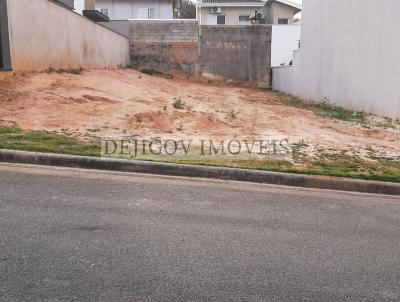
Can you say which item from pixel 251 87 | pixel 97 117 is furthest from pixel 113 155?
pixel 251 87

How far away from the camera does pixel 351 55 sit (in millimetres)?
14617

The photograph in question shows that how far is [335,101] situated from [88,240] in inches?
567

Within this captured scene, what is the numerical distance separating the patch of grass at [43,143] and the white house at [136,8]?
3068 centimetres

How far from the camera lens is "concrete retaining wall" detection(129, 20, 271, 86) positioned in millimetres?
24016

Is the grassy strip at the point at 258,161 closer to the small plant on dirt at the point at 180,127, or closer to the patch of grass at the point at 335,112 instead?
the small plant on dirt at the point at 180,127

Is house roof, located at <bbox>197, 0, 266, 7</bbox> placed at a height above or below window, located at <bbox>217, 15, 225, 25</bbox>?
above

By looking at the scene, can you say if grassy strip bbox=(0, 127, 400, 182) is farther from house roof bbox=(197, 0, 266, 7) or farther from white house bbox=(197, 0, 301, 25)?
house roof bbox=(197, 0, 266, 7)

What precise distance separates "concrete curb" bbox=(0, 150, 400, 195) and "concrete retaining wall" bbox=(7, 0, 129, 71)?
20.4 ft

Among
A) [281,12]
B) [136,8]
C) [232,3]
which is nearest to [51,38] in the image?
[136,8]

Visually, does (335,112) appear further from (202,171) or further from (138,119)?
(202,171)

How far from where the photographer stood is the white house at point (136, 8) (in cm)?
3509

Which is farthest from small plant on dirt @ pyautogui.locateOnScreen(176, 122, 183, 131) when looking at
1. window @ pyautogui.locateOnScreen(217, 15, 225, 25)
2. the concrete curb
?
window @ pyautogui.locateOnScreen(217, 15, 225, 25)

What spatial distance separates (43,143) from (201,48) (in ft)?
62.9

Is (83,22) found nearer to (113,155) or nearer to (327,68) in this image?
(327,68)
